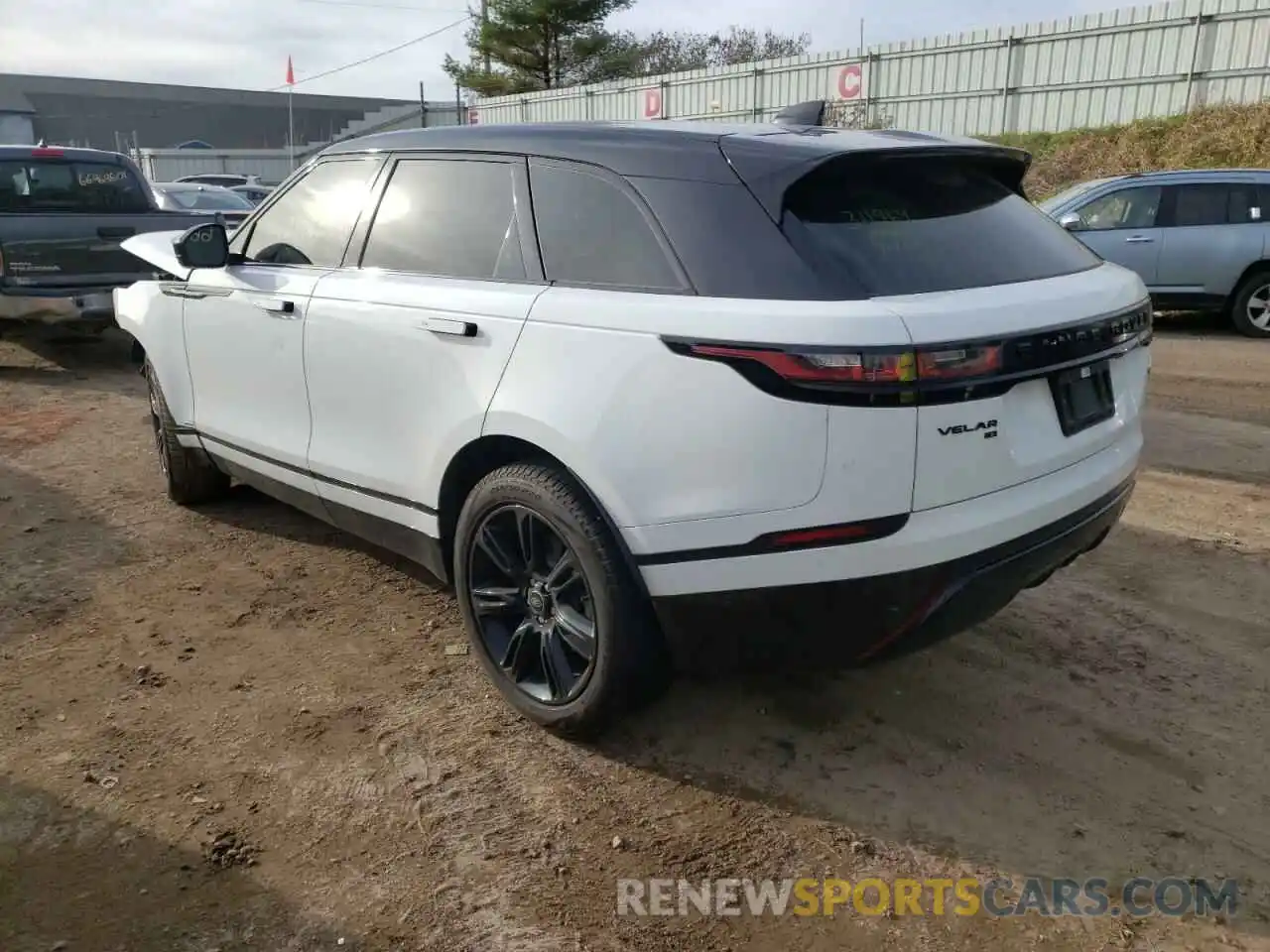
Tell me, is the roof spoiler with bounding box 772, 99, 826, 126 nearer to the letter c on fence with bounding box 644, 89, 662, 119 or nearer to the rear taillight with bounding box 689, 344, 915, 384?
the rear taillight with bounding box 689, 344, 915, 384

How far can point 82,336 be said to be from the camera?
10297 mm

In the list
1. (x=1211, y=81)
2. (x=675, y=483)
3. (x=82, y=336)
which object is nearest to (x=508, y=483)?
(x=675, y=483)

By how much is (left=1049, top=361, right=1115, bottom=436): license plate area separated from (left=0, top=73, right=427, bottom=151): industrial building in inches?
2331

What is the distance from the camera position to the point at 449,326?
10.4 ft

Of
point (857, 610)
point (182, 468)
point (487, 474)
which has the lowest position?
point (182, 468)

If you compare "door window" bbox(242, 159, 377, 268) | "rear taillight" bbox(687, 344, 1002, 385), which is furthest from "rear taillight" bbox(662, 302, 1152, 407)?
"door window" bbox(242, 159, 377, 268)

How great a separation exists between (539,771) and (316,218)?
7.74ft

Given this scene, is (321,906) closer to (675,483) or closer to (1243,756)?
(675,483)

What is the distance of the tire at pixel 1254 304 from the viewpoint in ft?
34.6

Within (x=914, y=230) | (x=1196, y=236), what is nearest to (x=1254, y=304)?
(x=1196, y=236)

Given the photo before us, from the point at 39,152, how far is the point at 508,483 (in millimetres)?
8059

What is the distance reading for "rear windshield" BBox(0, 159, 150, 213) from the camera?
867cm

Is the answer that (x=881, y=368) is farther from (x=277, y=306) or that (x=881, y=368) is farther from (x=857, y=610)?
(x=277, y=306)

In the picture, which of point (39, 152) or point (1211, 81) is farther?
point (1211, 81)
